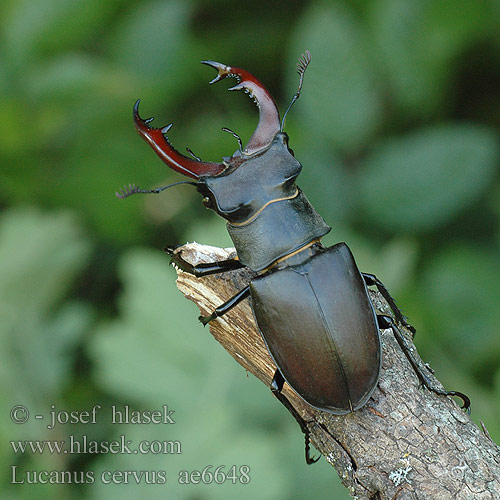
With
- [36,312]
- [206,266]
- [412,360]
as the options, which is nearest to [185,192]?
[36,312]

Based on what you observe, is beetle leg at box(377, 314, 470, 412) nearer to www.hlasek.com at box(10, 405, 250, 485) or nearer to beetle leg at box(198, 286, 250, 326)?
beetle leg at box(198, 286, 250, 326)

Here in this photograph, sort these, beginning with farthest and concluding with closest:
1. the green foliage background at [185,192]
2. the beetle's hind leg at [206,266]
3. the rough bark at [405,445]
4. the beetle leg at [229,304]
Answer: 1. the green foliage background at [185,192]
2. the beetle's hind leg at [206,266]
3. the beetle leg at [229,304]
4. the rough bark at [405,445]

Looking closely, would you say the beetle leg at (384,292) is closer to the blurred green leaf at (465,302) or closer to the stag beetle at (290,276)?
the stag beetle at (290,276)

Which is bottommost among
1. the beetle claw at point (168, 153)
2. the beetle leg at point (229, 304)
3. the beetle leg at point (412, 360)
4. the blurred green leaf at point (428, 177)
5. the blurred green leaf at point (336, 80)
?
the blurred green leaf at point (428, 177)

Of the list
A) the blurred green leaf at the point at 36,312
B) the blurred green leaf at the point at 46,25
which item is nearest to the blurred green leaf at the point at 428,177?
the blurred green leaf at the point at 36,312

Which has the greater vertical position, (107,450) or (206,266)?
(206,266)

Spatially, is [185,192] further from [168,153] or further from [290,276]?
[290,276]
